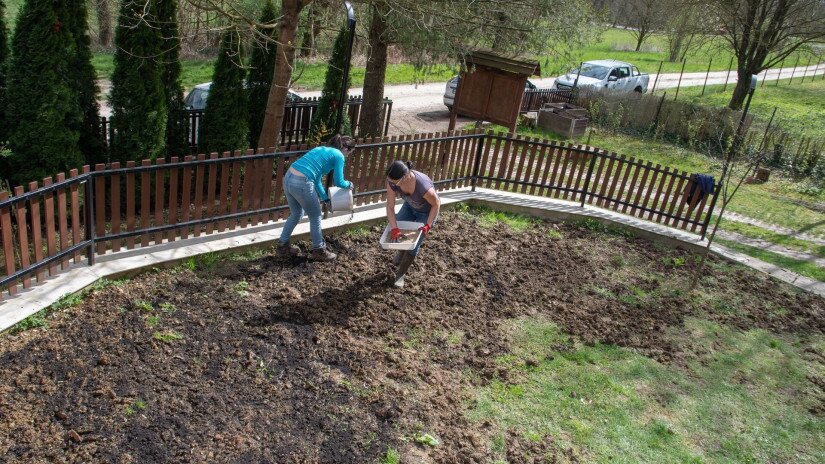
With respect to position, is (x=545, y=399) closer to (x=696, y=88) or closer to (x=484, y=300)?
(x=484, y=300)

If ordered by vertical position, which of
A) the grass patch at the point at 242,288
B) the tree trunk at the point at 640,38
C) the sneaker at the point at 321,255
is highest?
the tree trunk at the point at 640,38

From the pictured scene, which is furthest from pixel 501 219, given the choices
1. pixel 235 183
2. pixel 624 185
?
pixel 235 183

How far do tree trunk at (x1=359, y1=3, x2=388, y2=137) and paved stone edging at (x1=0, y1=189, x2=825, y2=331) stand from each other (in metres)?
3.46

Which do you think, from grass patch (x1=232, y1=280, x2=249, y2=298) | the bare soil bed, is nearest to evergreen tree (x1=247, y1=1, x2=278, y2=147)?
the bare soil bed

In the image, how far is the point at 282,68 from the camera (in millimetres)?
8812

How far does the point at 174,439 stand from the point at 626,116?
17.9 metres

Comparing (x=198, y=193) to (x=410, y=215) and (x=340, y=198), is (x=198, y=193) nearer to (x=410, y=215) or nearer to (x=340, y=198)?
(x=340, y=198)

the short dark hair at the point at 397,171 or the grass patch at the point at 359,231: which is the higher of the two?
the short dark hair at the point at 397,171

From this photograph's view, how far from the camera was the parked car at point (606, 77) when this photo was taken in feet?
74.1

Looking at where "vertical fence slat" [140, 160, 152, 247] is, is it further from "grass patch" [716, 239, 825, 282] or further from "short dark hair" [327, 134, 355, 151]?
"grass patch" [716, 239, 825, 282]

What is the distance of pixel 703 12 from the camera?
902 inches

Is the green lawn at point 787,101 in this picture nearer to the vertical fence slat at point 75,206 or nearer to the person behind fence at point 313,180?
the person behind fence at point 313,180

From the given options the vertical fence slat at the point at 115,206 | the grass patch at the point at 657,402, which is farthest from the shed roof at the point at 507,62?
the vertical fence slat at the point at 115,206

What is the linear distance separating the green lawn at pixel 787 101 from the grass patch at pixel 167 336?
2158cm
